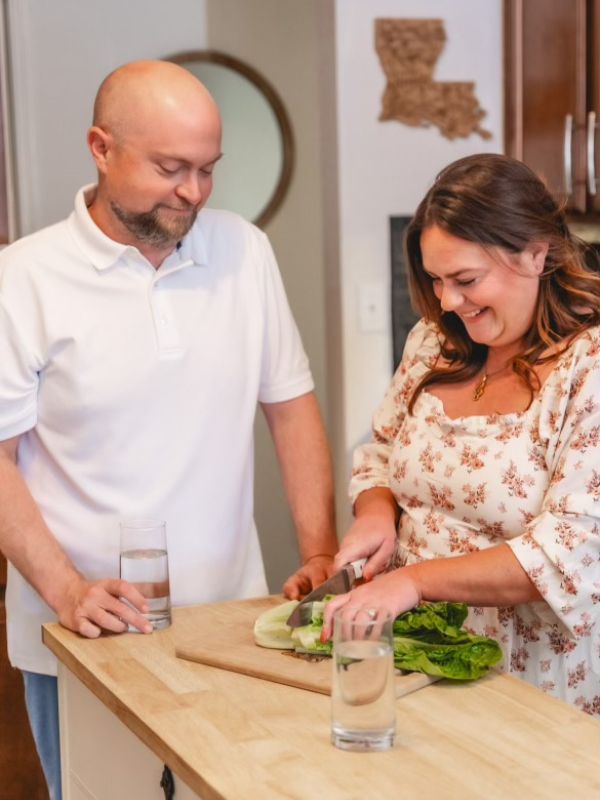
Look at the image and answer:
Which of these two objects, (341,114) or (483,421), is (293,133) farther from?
(483,421)

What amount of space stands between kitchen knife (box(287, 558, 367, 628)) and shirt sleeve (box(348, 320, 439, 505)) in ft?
0.67

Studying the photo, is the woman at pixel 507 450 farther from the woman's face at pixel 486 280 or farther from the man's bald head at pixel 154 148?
the man's bald head at pixel 154 148

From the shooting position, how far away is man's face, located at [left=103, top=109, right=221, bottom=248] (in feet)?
6.30

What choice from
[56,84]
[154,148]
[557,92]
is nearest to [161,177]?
[154,148]

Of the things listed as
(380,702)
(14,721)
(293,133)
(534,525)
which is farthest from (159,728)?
(293,133)

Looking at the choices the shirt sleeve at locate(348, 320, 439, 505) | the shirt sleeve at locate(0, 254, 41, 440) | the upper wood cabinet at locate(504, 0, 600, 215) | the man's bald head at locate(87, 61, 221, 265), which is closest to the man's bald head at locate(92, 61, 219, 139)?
the man's bald head at locate(87, 61, 221, 265)

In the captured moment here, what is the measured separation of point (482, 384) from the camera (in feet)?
6.10

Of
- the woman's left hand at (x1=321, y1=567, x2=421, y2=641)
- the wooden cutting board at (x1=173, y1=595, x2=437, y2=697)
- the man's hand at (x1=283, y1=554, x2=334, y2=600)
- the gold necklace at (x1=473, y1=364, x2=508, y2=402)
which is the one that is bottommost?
the man's hand at (x1=283, y1=554, x2=334, y2=600)

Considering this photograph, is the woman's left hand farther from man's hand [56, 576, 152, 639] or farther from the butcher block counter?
man's hand [56, 576, 152, 639]

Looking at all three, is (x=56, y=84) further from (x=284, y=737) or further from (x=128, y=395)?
(x=284, y=737)

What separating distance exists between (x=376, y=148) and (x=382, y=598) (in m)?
1.90

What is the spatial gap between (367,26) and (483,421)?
1.69 meters

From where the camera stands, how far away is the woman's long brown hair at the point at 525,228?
67.1 inches

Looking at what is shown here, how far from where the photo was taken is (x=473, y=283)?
1734 millimetres
